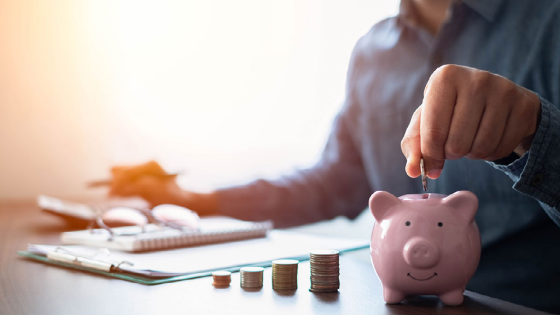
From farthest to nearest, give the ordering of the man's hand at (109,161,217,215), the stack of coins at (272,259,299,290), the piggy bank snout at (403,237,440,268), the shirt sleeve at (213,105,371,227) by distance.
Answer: the shirt sleeve at (213,105,371,227) → the man's hand at (109,161,217,215) → the stack of coins at (272,259,299,290) → the piggy bank snout at (403,237,440,268)

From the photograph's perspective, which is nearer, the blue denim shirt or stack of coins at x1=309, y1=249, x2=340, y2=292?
stack of coins at x1=309, y1=249, x2=340, y2=292

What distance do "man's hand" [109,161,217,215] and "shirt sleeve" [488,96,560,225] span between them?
950 mm

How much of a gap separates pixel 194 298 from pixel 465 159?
0.79 m

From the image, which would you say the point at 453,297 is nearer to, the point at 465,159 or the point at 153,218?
the point at 465,159

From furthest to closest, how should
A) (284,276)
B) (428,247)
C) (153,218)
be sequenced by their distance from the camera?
(153,218) → (284,276) → (428,247)

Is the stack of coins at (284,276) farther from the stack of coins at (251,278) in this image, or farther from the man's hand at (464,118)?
the man's hand at (464,118)

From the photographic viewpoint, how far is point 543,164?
0.67 m

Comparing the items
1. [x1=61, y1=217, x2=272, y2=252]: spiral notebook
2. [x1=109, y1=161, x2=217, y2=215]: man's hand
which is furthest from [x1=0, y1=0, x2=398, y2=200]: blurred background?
[x1=61, y1=217, x2=272, y2=252]: spiral notebook

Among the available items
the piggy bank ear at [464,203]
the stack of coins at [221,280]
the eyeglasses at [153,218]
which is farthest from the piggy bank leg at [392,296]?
the eyeglasses at [153,218]

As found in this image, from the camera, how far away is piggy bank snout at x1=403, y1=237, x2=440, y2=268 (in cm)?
56

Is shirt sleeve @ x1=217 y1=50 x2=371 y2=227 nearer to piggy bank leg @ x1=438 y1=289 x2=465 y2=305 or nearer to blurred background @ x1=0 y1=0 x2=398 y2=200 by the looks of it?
blurred background @ x1=0 y1=0 x2=398 y2=200

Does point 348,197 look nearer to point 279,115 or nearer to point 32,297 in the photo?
point 279,115

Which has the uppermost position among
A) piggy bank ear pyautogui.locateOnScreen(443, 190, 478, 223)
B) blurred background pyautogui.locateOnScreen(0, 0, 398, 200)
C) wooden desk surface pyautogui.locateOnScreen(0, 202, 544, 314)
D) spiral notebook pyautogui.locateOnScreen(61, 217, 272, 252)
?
blurred background pyautogui.locateOnScreen(0, 0, 398, 200)

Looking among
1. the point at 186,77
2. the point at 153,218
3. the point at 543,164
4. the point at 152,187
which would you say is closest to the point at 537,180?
the point at 543,164
